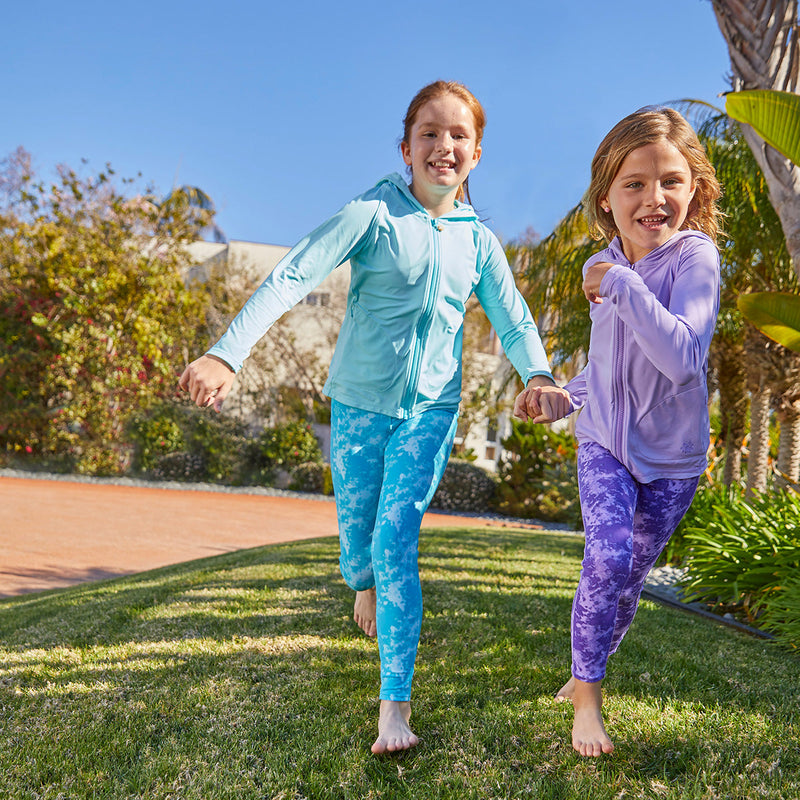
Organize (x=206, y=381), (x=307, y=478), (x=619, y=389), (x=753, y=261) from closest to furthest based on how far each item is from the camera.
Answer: (x=206, y=381) < (x=619, y=389) < (x=753, y=261) < (x=307, y=478)

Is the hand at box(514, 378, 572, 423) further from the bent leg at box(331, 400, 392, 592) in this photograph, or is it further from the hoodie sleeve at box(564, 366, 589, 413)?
the bent leg at box(331, 400, 392, 592)

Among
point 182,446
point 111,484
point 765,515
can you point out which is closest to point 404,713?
point 765,515

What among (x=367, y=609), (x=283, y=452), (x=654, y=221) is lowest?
(x=367, y=609)

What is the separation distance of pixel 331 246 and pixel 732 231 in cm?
680

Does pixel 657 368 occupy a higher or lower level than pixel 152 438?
higher

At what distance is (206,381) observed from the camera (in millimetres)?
2033

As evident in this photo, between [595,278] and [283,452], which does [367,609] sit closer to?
[595,278]

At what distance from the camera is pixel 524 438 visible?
1420 centimetres

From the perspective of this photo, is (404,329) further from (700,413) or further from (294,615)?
(294,615)

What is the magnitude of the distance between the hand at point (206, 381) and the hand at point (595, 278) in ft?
3.72

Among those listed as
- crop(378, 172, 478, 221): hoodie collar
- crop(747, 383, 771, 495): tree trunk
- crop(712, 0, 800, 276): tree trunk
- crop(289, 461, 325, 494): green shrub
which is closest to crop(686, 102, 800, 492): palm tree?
crop(747, 383, 771, 495): tree trunk

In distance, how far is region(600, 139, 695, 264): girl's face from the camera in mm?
2287

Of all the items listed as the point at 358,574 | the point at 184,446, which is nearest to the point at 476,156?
the point at 358,574

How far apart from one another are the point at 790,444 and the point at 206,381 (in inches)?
273
